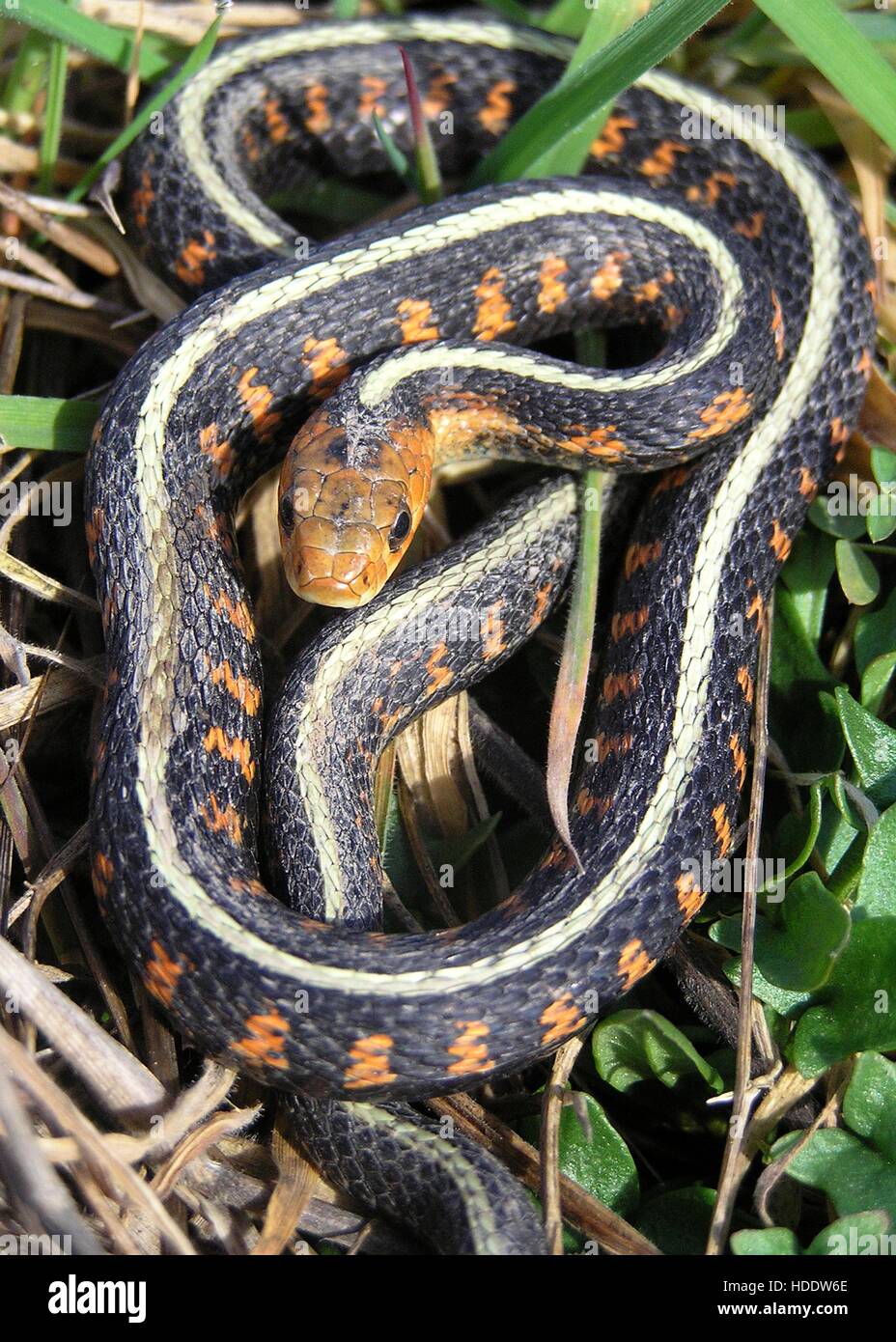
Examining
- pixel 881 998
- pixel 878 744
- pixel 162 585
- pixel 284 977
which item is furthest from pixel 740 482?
pixel 284 977

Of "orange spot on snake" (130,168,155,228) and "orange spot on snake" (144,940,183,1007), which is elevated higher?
"orange spot on snake" (130,168,155,228)

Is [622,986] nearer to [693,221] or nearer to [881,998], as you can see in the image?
[881,998]

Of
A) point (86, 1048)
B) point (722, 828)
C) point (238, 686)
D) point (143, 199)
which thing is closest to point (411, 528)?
point (238, 686)

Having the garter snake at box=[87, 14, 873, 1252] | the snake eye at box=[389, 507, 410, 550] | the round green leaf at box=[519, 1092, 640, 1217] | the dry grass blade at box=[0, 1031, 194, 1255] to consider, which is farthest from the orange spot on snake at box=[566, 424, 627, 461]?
the dry grass blade at box=[0, 1031, 194, 1255]

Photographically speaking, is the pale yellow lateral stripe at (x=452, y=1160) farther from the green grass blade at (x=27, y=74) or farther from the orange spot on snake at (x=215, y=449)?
the green grass blade at (x=27, y=74)

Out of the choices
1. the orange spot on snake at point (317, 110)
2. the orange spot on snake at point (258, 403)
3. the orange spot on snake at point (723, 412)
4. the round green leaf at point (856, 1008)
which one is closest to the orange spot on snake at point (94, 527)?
the orange spot on snake at point (258, 403)

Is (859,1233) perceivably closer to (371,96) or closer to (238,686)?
(238,686)

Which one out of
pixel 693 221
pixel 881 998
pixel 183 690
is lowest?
pixel 881 998

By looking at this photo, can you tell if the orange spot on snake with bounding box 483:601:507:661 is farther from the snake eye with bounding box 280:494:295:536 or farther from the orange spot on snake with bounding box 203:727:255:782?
the orange spot on snake with bounding box 203:727:255:782
